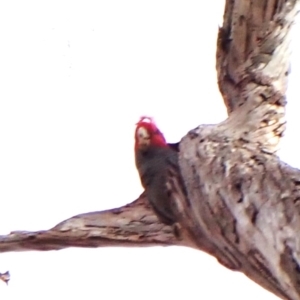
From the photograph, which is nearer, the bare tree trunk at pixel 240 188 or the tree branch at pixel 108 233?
the bare tree trunk at pixel 240 188

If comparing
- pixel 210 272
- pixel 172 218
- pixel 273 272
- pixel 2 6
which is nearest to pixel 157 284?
pixel 210 272

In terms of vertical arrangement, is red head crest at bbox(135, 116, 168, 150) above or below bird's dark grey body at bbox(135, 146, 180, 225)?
above

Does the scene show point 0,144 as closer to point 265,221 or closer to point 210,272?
point 210,272

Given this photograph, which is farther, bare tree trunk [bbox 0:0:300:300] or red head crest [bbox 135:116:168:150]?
red head crest [bbox 135:116:168:150]

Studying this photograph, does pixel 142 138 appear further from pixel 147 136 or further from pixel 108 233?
pixel 108 233
